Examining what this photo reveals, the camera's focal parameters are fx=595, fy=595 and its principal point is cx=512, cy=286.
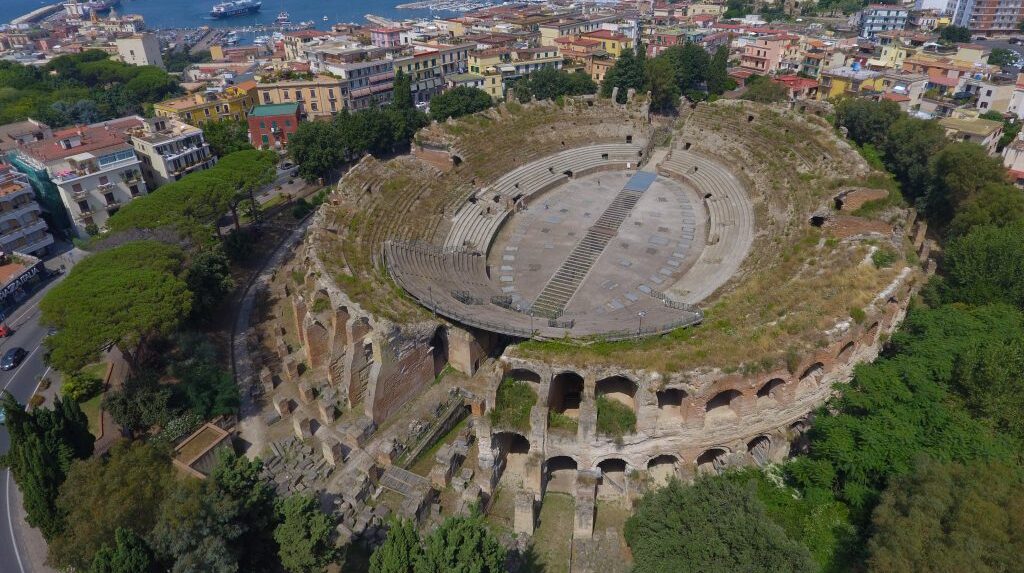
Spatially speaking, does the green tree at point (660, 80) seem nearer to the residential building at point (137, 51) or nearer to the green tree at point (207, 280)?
the green tree at point (207, 280)

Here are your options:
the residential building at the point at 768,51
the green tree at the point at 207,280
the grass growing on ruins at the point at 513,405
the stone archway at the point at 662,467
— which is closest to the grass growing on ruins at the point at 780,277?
the grass growing on ruins at the point at 513,405

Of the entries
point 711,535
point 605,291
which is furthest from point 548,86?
point 711,535

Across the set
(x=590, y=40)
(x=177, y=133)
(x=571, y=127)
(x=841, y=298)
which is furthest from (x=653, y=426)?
(x=590, y=40)

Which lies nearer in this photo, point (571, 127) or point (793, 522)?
point (793, 522)

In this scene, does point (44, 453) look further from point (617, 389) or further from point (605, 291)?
point (605, 291)

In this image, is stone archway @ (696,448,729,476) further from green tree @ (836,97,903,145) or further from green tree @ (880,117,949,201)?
green tree @ (836,97,903,145)

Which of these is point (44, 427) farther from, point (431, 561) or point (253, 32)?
point (253, 32)
